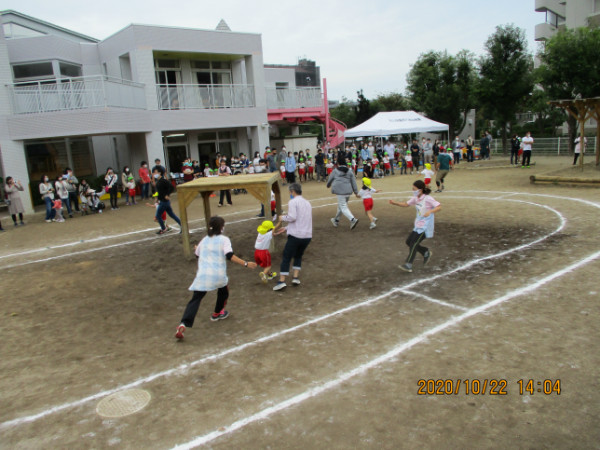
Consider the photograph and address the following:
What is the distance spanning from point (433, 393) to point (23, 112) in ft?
64.3

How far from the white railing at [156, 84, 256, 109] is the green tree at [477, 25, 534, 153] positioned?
15460mm

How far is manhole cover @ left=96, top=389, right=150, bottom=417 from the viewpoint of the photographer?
4.43 m

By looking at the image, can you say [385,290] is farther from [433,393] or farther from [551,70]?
[551,70]

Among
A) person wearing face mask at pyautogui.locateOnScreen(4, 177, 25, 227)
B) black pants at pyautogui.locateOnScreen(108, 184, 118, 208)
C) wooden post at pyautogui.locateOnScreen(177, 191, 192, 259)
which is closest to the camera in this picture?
wooden post at pyautogui.locateOnScreen(177, 191, 192, 259)

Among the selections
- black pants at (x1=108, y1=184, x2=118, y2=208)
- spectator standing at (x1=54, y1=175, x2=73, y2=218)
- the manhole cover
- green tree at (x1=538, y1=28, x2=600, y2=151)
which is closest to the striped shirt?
the manhole cover

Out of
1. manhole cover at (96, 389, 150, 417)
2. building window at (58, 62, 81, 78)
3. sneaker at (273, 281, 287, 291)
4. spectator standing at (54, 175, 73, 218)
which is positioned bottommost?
manhole cover at (96, 389, 150, 417)

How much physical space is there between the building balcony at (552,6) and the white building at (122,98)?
3159 cm

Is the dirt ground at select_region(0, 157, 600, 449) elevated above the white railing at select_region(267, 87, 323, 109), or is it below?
below

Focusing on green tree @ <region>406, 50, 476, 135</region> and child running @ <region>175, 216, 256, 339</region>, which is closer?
child running @ <region>175, 216, 256, 339</region>

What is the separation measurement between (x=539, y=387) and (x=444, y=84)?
33.4m

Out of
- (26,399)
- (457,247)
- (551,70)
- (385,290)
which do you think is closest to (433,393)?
(385,290)

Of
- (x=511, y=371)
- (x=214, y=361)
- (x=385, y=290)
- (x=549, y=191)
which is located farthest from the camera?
(x=549, y=191)

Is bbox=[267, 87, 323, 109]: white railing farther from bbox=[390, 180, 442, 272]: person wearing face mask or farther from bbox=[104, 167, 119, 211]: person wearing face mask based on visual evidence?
bbox=[390, 180, 442, 272]: person wearing face mask

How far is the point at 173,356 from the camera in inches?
219
